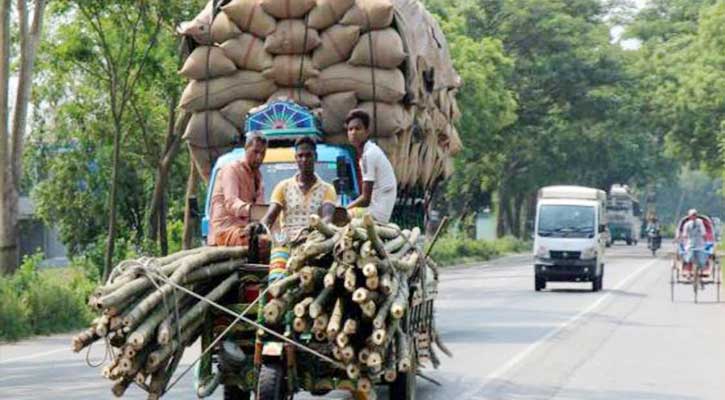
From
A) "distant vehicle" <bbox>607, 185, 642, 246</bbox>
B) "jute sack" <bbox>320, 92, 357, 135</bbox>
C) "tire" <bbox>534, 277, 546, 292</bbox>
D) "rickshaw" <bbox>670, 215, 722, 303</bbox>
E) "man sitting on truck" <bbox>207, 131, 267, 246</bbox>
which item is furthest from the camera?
"distant vehicle" <bbox>607, 185, 642, 246</bbox>

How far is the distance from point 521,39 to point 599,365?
179 feet

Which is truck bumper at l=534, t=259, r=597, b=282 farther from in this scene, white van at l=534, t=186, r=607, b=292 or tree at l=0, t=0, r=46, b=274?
tree at l=0, t=0, r=46, b=274

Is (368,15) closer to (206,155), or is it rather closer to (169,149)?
(206,155)

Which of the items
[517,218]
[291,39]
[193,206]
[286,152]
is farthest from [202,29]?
[517,218]

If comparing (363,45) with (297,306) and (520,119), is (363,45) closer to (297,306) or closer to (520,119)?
(297,306)

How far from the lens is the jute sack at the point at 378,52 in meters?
17.6

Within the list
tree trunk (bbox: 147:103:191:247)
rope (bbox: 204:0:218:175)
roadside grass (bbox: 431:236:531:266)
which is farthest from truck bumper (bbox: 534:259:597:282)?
rope (bbox: 204:0:218:175)

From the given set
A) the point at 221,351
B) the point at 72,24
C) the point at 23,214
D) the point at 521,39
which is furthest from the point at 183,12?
the point at 521,39

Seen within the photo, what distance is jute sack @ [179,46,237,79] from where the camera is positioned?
Result: 17891 mm

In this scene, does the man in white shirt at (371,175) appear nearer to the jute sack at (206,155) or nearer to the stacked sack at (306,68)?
the stacked sack at (306,68)

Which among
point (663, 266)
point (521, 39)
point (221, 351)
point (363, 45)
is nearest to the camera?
point (221, 351)

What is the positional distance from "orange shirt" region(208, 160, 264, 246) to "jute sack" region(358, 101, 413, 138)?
5.87 m

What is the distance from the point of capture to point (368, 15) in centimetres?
1770

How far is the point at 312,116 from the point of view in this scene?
667 inches
